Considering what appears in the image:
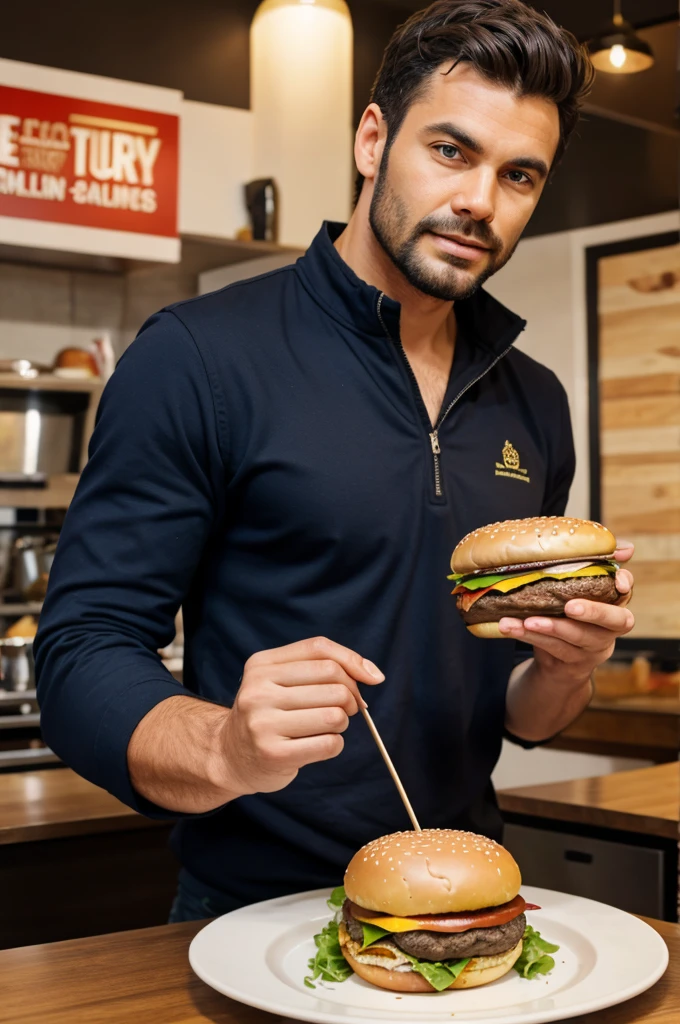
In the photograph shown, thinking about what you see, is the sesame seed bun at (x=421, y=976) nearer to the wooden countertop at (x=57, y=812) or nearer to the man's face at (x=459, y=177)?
the man's face at (x=459, y=177)

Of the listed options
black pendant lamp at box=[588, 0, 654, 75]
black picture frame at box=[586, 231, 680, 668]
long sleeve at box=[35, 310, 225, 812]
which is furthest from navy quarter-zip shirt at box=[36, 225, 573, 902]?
black picture frame at box=[586, 231, 680, 668]

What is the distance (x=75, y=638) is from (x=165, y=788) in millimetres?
203

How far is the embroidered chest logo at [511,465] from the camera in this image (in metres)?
1.65

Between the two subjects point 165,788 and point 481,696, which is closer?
point 165,788

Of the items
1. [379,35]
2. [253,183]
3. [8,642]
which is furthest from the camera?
[379,35]

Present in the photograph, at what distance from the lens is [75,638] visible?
4.18ft

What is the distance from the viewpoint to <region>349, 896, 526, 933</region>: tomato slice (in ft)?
3.86

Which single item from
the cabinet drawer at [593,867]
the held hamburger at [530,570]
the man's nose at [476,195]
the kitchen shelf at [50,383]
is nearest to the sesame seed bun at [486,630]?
the held hamburger at [530,570]

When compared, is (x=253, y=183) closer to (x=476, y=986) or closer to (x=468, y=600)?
(x=468, y=600)

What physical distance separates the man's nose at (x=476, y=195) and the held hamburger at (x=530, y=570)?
1.29 ft

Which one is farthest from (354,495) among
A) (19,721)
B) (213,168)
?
(213,168)

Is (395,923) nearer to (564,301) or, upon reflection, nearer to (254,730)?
(254,730)

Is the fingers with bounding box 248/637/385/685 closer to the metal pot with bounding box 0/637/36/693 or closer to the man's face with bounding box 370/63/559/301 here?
the man's face with bounding box 370/63/559/301

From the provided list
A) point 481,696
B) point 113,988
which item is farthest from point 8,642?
point 113,988
